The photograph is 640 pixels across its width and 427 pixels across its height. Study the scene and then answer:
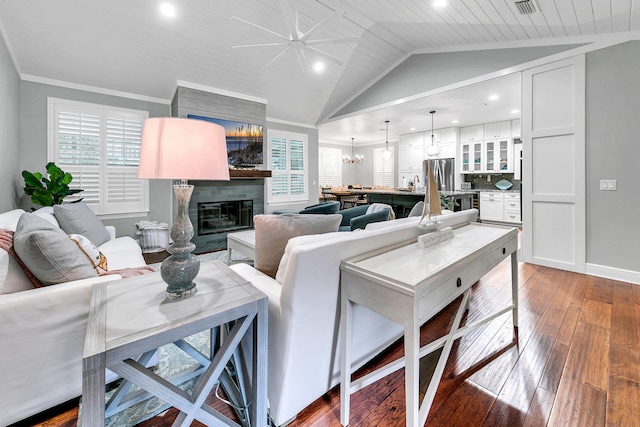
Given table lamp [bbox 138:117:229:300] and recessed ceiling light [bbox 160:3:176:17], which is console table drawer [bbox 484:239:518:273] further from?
recessed ceiling light [bbox 160:3:176:17]

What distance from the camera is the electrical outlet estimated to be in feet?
10.5

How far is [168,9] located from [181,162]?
141 inches

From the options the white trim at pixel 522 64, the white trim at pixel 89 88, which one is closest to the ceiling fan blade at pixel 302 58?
the white trim at pixel 522 64

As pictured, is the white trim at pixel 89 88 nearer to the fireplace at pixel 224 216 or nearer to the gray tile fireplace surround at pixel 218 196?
the gray tile fireplace surround at pixel 218 196

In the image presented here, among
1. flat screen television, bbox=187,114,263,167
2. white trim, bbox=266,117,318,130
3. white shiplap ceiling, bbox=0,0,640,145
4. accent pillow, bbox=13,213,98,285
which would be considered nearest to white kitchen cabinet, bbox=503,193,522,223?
white shiplap ceiling, bbox=0,0,640,145

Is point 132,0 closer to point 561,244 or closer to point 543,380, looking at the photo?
point 543,380

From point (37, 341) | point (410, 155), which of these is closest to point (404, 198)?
point (410, 155)

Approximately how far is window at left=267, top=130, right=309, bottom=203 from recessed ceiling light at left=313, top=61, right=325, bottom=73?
1.75 m

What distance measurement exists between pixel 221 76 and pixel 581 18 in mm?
4750

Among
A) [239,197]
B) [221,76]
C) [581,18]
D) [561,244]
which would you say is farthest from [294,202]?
[581,18]

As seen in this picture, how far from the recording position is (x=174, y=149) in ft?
3.50

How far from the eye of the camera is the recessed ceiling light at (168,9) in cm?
343

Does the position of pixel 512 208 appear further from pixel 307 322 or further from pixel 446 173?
pixel 307 322

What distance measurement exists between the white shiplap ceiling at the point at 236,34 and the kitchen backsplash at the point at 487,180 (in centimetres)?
316
